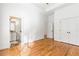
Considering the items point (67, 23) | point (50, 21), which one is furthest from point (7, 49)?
point (67, 23)

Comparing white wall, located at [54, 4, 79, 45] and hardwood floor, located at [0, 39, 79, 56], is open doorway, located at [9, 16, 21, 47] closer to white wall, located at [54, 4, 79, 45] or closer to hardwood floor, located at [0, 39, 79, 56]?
hardwood floor, located at [0, 39, 79, 56]

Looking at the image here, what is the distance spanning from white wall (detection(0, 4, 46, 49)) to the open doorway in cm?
8

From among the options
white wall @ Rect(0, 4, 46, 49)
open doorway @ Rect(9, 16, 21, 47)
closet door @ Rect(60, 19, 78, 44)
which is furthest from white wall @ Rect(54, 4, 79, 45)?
open doorway @ Rect(9, 16, 21, 47)

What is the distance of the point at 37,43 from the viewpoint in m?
2.20

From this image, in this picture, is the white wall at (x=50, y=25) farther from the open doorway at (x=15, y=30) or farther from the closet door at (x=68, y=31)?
the open doorway at (x=15, y=30)

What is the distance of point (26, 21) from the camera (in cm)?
204

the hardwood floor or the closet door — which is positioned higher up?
the closet door

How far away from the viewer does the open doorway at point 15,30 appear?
1919mm

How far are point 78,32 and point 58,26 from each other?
628 mm

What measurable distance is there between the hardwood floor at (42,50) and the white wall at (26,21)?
0.49 feet

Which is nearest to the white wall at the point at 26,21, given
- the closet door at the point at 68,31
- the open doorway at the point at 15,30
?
the open doorway at the point at 15,30

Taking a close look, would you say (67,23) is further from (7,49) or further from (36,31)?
(7,49)

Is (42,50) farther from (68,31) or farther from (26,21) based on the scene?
(68,31)

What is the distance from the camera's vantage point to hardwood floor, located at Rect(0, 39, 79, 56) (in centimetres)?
189
